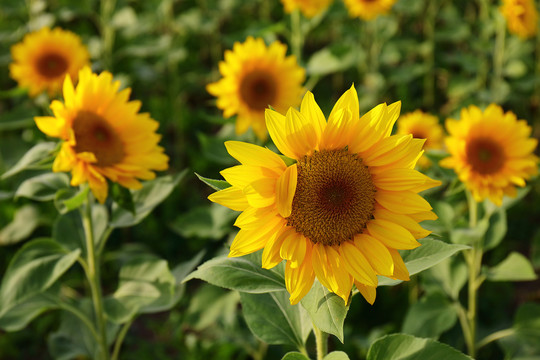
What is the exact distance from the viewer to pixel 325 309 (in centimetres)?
126

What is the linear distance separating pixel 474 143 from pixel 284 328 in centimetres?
109

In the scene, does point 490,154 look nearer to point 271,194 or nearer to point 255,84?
point 255,84

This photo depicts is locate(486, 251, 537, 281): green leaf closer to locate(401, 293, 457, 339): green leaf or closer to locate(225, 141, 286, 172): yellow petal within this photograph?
locate(401, 293, 457, 339): green leaf

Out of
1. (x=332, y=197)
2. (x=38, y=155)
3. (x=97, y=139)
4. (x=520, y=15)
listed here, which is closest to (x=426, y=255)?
(x=332, y=197)

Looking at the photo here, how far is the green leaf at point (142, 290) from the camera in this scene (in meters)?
2.02

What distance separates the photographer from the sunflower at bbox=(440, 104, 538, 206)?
211 centimetres

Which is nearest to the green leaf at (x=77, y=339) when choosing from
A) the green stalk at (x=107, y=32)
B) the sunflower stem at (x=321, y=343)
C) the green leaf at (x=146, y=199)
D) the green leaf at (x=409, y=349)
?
the green leaf at (x=146, y=199)

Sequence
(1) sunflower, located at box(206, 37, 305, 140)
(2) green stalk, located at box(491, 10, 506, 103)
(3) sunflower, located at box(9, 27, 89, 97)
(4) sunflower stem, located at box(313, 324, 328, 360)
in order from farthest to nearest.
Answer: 1. (2) green stalk, located at box(491, 10, 506, 103)
2. (3) sunflower, located at box(9, 27, 89, 97)
3. (1) sunflower, located at box(206, 37, 305, 140)
4. (4) sunflower stem, located at box(313, 324, 328, 360)

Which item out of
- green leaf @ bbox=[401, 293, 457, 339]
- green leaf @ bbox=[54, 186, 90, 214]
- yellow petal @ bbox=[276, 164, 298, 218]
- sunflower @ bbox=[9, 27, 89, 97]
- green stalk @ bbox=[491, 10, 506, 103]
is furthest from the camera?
green stalk @ bbox=[491, 10, 506, 103]

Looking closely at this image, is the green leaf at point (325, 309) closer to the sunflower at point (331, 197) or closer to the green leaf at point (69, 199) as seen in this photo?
the sunflower at point (331, 197)

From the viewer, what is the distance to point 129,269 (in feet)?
7.15

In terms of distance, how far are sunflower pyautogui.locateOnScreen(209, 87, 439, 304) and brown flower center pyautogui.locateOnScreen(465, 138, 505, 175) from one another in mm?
919

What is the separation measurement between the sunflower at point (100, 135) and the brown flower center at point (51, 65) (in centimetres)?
134

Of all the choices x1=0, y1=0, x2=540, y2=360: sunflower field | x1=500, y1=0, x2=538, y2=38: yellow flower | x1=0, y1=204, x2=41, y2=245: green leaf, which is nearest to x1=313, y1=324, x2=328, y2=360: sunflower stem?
x1=0, y1=0, x2=540, y2=360: sunflower field
